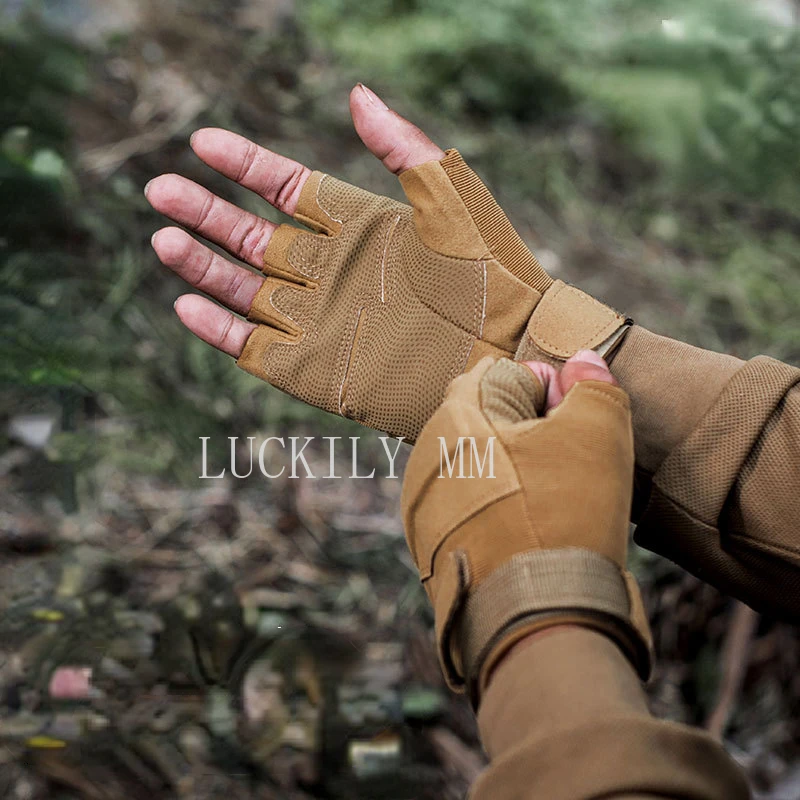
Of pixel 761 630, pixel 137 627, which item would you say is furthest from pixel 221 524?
pixel 761 630

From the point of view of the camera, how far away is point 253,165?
117cm

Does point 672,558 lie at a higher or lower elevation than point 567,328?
lower

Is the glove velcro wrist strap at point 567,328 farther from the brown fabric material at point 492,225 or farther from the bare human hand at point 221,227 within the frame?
the bare human hand at point 221,227

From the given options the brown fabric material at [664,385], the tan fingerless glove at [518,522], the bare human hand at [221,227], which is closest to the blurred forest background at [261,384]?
the bare human hand at [221,227]

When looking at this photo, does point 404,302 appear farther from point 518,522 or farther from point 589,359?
point 518,522

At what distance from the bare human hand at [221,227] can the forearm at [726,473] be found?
2.02 ft

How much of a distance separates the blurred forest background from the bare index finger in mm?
621

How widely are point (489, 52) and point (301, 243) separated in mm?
1161

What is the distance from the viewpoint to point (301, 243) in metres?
1.17

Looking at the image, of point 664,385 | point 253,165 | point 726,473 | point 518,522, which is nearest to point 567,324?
point 664,385

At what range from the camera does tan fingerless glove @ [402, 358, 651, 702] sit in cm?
66

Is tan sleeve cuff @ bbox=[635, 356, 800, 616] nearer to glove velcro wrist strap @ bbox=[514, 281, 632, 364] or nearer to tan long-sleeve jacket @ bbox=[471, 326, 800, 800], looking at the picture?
tan long-sleeve jacket @ bbox=[471, 326, 800, 800]

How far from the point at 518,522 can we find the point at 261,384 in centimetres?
110

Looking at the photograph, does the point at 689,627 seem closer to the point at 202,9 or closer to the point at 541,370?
the point at 541,370
